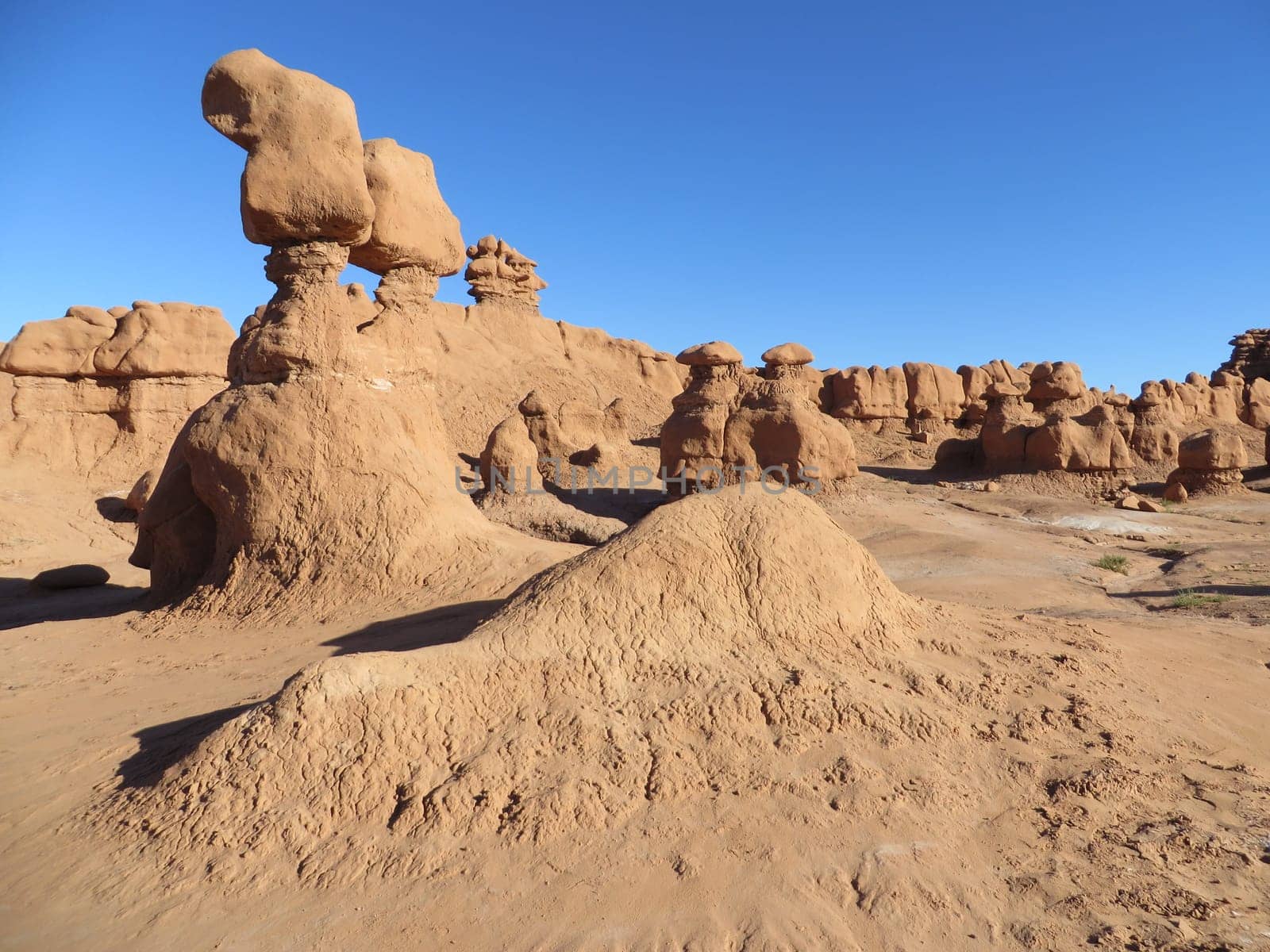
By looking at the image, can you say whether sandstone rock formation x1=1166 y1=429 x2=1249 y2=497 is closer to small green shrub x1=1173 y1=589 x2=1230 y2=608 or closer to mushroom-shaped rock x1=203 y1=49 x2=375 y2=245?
small green shrub x1=1173 y1=589 x2=1230 y2=608

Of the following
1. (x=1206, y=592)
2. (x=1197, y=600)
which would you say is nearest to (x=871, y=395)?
(x=1206, y=592)

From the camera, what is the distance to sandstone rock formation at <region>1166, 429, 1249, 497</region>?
55.2 ft

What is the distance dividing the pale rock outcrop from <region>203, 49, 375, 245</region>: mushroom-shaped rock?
8.65 meters

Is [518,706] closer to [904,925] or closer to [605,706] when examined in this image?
[605,706]

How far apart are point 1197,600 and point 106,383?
57.5 feet

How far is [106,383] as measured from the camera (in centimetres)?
1516

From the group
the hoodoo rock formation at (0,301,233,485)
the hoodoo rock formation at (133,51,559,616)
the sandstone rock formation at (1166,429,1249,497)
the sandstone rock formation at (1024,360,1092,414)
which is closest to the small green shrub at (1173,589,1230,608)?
the hoodoo rock formation at (133,51,559,616)

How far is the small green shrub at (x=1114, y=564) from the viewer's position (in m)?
10.2

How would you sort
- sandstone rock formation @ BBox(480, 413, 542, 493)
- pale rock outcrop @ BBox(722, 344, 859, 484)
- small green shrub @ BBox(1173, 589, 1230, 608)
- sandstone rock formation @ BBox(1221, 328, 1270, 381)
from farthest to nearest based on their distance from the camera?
sandstone rock formation @ BBox(1221, 328, 1270, 381)
pale rock outcrop @ BBox(722, 344, 859, 484)
sandstone rock formation @ BBox(480, 413, 542, 493)
small green shrub @ BBox(1173, 589, 1230, 608)

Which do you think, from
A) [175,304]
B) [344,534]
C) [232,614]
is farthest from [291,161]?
[175,304]

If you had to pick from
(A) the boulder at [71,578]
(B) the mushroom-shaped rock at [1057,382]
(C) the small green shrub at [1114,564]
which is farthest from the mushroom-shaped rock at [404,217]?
(B) the mushroom-shaped rock at [1057,382]

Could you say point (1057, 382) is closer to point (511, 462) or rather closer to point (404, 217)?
point (511, 462)

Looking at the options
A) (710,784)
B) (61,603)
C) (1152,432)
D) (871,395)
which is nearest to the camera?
(710,784)

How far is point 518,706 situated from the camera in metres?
3.65
